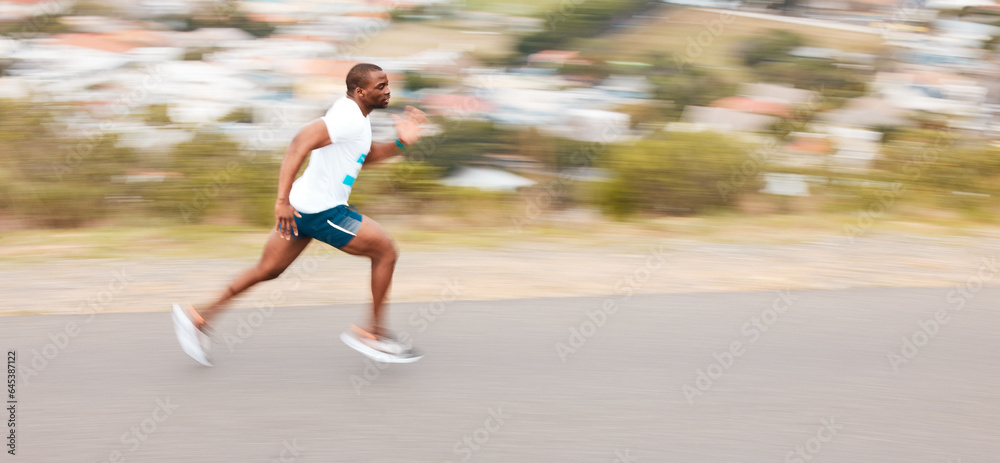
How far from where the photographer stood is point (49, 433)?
3.92m

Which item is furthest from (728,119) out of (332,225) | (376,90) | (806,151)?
(332,225)

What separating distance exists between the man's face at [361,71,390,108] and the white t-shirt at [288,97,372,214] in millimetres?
65

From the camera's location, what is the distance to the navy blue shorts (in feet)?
14.6

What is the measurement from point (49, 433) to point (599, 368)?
2470mm

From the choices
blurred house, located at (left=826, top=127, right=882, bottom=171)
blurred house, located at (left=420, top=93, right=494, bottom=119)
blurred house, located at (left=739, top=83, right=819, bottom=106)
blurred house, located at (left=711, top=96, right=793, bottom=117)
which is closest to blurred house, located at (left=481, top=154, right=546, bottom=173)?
blurred house, located at (left=420, top=93, right=494, bottom=119)

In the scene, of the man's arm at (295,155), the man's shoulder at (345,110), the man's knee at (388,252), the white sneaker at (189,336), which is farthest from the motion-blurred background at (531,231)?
the man's shoulder at (345,110)

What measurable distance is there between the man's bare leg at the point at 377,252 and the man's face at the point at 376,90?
21.6 inches

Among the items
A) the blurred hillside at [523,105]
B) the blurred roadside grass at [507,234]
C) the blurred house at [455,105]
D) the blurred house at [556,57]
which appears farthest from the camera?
the blurred house at [556,57]

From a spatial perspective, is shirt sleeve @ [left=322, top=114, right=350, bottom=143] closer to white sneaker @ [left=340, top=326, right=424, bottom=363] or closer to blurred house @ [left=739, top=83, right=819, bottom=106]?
white sneaker @ [left=340, top=326, right=424, bottom=363]

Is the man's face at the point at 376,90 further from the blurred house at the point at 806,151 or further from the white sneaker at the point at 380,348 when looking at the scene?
the blurred house at the point at 806,151

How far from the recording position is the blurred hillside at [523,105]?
29.5 ft

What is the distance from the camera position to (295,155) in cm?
429

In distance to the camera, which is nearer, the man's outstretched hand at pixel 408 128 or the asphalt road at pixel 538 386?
the asphalt road at pixel 538 386

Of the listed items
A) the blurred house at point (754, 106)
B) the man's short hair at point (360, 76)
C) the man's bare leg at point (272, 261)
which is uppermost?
the man's short hair at point (360, 76)
